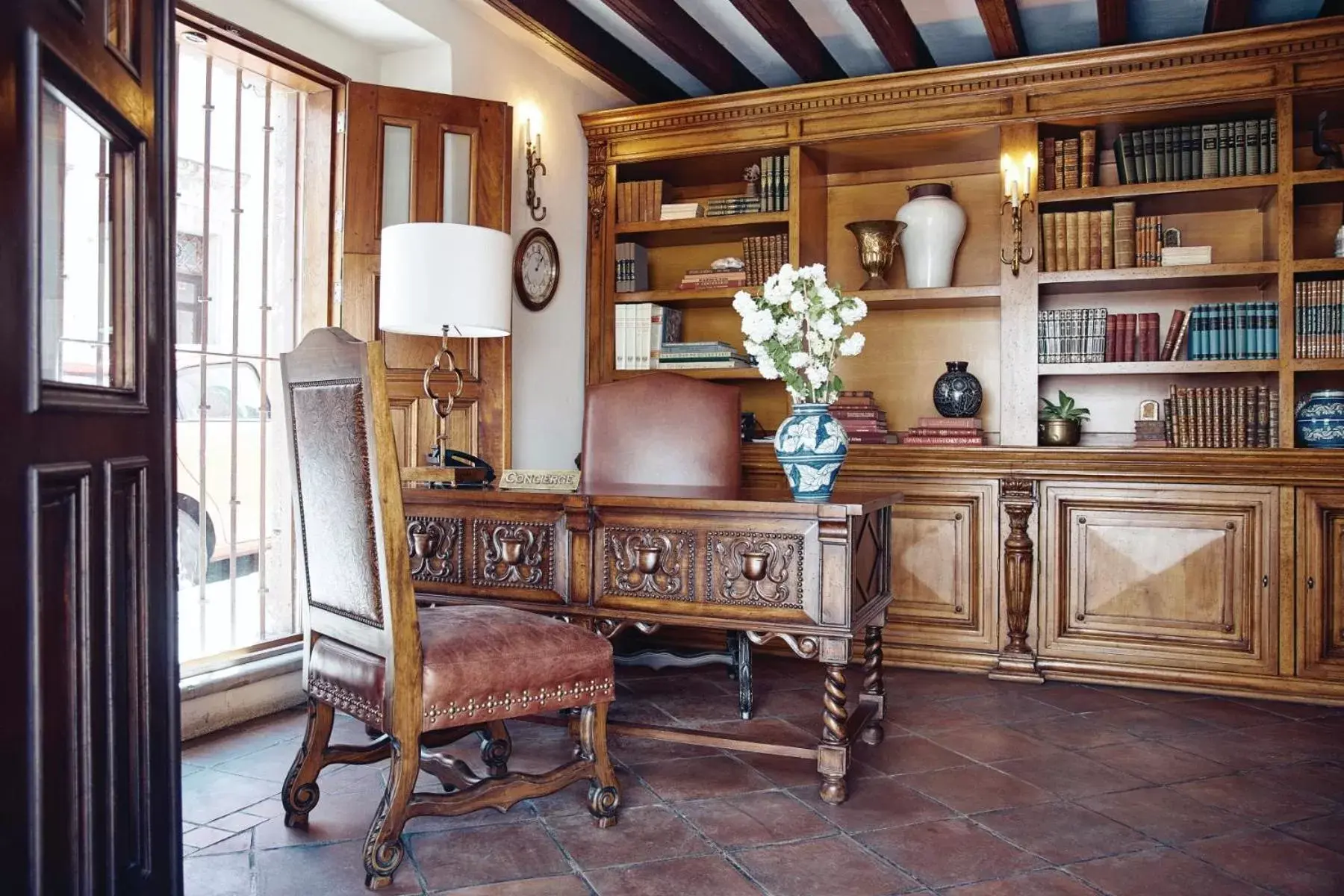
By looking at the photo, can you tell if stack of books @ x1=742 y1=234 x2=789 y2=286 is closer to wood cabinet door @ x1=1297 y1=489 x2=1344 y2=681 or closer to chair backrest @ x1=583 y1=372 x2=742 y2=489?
chair backrest @ x1=583 y1=372 x2=742 y2=489

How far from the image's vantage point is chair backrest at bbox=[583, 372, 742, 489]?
3.14 metres

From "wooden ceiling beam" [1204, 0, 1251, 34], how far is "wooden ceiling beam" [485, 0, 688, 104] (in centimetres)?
244

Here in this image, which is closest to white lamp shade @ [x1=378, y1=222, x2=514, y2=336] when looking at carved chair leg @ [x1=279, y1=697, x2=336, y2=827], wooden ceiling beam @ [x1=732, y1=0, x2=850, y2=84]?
carved chair leg @ [x1=279, y1=697, x2=336, y2=827]

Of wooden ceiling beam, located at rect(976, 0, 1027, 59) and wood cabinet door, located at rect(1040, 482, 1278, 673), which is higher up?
wooden ceiling beam, located at rect(976, 0, 1027, 59)

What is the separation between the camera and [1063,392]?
4.19 meters

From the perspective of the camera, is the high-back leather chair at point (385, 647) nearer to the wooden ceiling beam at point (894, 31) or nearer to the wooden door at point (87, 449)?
the wooden door at point (87, 449)

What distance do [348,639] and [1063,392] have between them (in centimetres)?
334

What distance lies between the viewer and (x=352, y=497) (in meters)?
1.91

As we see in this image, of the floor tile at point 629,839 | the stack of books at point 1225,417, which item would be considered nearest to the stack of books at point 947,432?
the stack of books at point 1225,417

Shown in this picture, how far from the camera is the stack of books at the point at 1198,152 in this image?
368 centimetres

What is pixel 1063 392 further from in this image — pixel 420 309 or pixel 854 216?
pixel 420 309

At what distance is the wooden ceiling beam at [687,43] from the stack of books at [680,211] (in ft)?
1.96

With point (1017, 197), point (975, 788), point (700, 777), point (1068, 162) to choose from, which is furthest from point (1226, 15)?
point (700, 777)

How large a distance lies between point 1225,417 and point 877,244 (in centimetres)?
159
